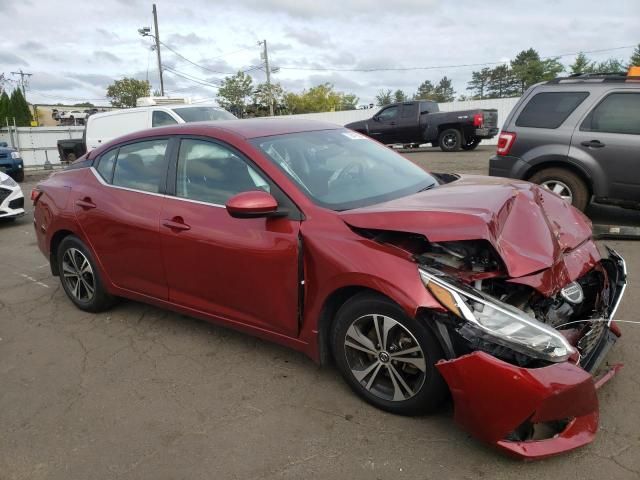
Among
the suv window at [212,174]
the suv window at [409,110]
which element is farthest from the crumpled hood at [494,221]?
the suv window at [409,110]

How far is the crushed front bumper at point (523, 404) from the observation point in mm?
2314

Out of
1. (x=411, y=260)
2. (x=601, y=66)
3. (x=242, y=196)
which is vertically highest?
(x=601, y=66)

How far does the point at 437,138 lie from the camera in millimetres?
18672

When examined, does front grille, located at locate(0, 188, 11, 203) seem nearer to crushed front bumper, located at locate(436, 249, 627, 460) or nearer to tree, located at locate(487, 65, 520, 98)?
crushed front bumper, located at locate(436, 249, 627, 460)

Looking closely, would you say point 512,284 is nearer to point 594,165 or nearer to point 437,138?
point 594,165

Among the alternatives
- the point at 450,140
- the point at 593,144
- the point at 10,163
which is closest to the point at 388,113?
the point at 450,140

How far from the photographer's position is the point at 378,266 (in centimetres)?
278

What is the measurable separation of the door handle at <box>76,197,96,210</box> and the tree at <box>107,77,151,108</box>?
2418 inches

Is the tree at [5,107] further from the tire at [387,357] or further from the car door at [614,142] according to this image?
the tire at [387,357]

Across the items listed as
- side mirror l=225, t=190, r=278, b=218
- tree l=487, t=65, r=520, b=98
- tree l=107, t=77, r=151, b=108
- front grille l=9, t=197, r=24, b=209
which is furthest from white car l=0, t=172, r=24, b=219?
tree l=487, t=65, r=520, b=98

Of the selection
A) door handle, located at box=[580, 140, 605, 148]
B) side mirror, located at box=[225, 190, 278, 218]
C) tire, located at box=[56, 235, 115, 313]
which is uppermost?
door handle, located at box=[580, 140, 605, 148]

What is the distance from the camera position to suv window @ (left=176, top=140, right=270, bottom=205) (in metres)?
3.47

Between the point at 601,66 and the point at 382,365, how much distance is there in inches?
1985

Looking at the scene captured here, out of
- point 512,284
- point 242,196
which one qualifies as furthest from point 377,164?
point 512,284
